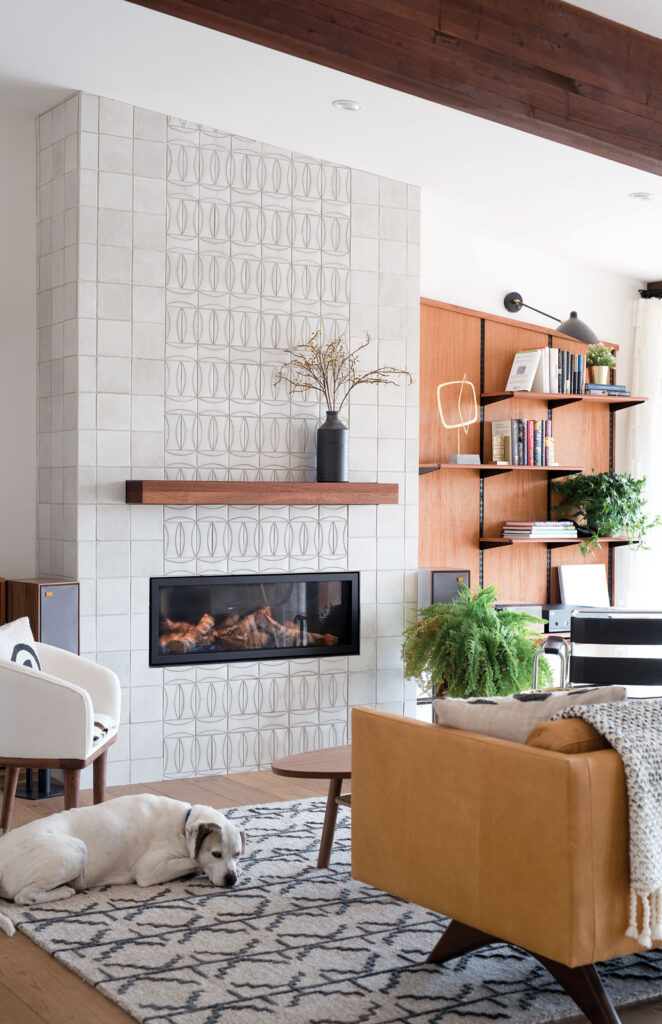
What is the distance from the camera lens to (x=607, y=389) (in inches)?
283

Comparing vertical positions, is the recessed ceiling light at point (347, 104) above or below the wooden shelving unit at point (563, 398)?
above

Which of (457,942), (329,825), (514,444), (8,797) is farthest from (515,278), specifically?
(457,942)

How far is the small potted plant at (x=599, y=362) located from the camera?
7234mm

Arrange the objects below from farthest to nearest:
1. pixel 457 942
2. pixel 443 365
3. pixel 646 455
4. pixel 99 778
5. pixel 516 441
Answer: pixel 646 455, pixel 516 441, pixel 443 365, pixel 99 778, pixel 457 942

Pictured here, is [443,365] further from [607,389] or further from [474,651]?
[474,651]

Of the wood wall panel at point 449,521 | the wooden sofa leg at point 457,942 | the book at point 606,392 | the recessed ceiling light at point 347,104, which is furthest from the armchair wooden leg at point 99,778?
the book at point 606,392

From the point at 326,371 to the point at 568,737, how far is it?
333 centimetres

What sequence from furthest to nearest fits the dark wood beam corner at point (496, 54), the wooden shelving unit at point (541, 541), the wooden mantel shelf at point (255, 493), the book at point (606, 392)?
the book at point (606, 392) < the wooden shelving unit at point (541, 541) < the wooden mantel shelf at point (255, 493) < the dark wood beam corner at point (496, 54)

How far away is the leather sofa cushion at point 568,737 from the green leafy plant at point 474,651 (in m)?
2.74

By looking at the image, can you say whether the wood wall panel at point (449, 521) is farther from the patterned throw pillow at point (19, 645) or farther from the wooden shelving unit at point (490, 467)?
the patterned throw pillow at point (19, 645)

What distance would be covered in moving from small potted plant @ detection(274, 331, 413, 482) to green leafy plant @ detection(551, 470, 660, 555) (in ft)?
5.99

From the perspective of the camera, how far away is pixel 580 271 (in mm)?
7445

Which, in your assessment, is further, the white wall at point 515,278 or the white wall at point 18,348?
the white wall at point 515,278

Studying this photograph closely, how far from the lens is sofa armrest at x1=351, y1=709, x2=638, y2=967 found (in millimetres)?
2516
